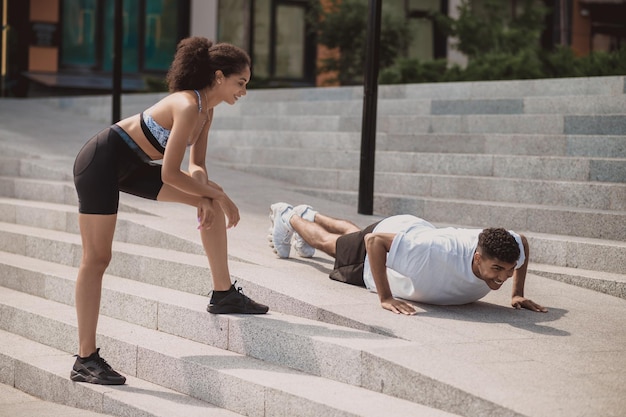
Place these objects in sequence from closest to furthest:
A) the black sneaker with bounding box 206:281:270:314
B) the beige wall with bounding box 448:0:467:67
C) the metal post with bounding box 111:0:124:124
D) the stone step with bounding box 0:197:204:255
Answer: the black sneaker with bounding box 206:281:270:314 → the stone step with bounding box 0:197:204:255 → the metal post with bounding box 111:0:124:124 → the beige wall with bounding box 448:0:467:67

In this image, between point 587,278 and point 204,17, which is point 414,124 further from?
point 204,17

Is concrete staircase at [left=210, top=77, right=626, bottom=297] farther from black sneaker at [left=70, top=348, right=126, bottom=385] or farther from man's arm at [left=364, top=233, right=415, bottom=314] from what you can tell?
black sneaker at [left=70, top=348, right=126, bottom=385]

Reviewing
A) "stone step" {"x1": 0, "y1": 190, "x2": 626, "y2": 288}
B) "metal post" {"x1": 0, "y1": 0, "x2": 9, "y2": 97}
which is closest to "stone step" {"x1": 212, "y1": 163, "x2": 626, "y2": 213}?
"stone step" {"x1": 0, "y1": 190, "x2": 626, "y2": 288}

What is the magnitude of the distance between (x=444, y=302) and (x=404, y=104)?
6.19 m

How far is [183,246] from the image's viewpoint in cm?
794

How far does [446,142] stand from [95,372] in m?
5.65

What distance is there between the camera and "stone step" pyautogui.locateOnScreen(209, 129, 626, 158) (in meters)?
9.52

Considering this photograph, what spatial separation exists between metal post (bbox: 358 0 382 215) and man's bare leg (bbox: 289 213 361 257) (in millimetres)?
1802

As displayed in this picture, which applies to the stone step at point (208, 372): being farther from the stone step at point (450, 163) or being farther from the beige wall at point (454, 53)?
the beige wall at point (454, 53)

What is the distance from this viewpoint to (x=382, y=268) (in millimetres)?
6199

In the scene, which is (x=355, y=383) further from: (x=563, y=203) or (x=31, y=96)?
(x=31, y=96)

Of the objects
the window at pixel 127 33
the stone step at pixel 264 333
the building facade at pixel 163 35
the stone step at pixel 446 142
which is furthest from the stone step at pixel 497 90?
the window at pixel 127 33

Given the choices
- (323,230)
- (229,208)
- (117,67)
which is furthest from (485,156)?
(117,67)

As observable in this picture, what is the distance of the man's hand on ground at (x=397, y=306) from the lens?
605cm
